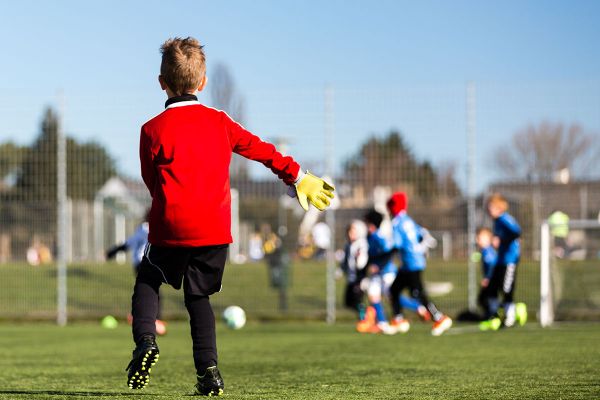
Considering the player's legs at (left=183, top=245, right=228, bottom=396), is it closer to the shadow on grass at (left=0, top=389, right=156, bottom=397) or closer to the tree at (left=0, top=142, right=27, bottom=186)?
the shadow on grass at (left=0, top=389, right=156, bottom=397)

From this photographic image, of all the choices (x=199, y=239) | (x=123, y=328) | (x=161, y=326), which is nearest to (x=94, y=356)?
(x=161, y=326)

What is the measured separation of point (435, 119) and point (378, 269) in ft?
9.80

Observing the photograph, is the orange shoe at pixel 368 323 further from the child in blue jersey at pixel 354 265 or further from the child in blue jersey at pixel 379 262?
the child in blue jersey at pixel 354 265

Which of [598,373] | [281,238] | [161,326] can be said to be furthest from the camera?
[281,238]

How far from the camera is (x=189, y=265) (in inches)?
225

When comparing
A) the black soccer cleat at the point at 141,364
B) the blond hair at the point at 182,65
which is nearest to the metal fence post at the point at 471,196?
the blond hair at the point at 182,65

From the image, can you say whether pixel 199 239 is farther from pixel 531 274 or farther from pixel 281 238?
pixel 281 238

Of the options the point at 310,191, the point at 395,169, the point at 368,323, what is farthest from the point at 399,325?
the point at 310,191

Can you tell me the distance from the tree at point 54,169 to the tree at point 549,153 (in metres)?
6.47

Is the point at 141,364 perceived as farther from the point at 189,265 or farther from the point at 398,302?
the point at 398,302

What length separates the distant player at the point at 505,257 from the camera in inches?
583

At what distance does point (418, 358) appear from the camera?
31.0ft

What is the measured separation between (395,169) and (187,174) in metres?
12.7

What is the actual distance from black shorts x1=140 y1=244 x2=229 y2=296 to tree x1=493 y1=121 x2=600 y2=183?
11853mm
